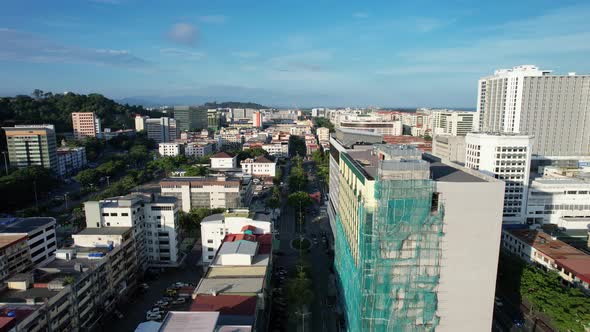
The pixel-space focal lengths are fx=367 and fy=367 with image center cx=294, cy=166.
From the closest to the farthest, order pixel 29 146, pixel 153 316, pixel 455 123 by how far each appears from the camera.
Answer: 1. pixel 153 316
2. pixel 29 146
3. pixel 455 123

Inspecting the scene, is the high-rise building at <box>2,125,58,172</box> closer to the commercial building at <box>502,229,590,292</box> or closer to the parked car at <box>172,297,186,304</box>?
the parked car at <box>172,297,186,304</box>

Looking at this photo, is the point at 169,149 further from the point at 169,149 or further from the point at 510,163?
the point at 510,163

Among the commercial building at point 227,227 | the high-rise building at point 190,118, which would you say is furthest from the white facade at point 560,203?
the high-rise building at point 190,118

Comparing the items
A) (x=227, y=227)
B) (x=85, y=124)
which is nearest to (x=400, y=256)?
(x=227, y=227)

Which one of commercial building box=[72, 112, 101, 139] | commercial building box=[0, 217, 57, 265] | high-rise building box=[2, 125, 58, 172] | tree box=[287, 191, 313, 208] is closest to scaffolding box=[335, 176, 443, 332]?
commercial building box=[0, 217, 57, 265]

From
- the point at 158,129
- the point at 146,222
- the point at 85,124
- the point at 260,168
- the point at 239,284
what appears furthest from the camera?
the point at 158,129

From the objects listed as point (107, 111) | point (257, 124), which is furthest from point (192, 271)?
point (257, 124)

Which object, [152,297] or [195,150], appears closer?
[152,297]

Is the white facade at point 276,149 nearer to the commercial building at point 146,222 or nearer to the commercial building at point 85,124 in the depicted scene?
the commercial building at point 85,124

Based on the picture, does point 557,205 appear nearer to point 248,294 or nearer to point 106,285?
point 248,294
